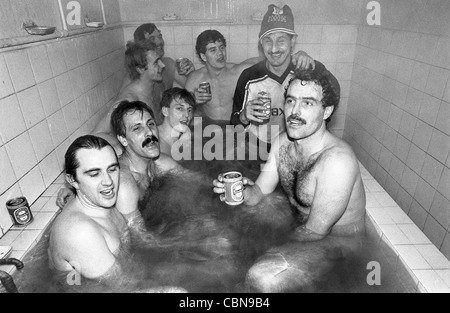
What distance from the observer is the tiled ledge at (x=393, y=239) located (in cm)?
183

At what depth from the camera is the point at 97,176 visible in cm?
180

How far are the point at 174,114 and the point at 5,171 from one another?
1.60 metres

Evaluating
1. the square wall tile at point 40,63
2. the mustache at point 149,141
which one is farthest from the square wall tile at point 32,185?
the mustache at point 149,141

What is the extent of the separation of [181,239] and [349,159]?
4.86ft

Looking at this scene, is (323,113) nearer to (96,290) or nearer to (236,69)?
(96,290)

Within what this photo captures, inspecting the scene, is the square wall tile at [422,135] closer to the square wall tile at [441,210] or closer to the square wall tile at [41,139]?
the square wall tile at [441,210]

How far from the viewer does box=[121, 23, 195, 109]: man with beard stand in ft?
14.3

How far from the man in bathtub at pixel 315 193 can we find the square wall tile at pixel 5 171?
4.61ft

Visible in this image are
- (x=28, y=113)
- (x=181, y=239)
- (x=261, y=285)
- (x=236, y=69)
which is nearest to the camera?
(x=261, y=285)

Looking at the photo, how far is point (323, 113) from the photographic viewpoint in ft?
6.97

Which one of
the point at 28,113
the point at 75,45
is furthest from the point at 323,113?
the point at 75,45

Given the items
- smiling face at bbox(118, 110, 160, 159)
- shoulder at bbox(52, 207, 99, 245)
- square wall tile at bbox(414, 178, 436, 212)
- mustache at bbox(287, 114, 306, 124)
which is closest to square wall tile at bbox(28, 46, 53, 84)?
smiling face at bbox(118, 110, 160, 159)

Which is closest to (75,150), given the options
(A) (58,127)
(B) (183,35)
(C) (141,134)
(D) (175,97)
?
(C) (141,134)

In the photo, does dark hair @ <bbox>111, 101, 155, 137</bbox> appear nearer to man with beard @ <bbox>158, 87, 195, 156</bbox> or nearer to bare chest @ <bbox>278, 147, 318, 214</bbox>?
man with beard @ <bbox>158, 87, 195, 156</bbox>
